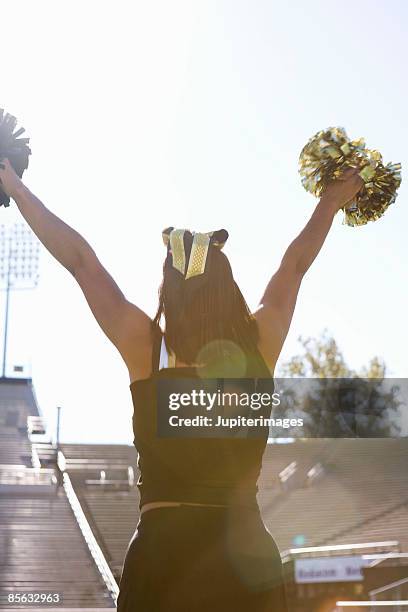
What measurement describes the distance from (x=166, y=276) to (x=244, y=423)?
7.6 inches

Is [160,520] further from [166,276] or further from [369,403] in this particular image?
[369,403]

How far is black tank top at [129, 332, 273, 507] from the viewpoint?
3.20 ft

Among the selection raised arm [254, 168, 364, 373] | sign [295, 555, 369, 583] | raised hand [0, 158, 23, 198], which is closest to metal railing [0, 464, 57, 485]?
sign [295, 555, 369, 583]

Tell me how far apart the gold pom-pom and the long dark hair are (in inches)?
14.6

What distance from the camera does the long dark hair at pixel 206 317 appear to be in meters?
1.00

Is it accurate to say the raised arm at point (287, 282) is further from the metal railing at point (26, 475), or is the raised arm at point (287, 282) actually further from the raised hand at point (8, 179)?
the metal railing at point (26, 475)

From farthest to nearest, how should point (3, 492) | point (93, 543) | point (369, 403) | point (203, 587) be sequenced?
point (369, 403) → point (3, 492) → point (93, 543) → point (203, 587)

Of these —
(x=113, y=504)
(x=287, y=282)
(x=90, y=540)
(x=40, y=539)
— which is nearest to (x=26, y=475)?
(x=40, y=539)

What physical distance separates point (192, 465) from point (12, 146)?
0.58 metres

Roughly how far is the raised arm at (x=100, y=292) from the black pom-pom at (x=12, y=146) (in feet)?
0.68

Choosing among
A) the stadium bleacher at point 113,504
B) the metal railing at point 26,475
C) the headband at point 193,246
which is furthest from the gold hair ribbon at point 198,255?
the metal railing at point 26,475

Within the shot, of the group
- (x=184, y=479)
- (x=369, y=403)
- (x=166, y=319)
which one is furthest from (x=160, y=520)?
(x=369, y=403)

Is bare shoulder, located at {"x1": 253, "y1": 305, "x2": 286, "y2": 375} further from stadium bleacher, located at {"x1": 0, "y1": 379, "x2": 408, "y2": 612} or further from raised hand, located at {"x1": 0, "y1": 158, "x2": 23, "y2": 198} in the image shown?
stadium bleacher, located at {"x1": 0, "y1": 379, "x2": 408, "y2": 612}

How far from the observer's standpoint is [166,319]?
102 centimetres
